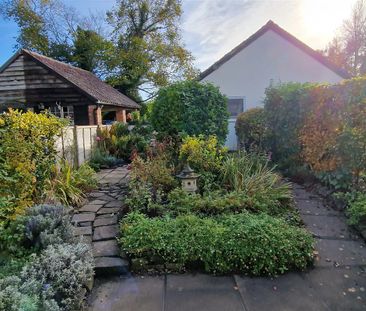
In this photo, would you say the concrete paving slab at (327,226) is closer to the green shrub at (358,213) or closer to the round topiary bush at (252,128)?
the green shrub at (358,213)

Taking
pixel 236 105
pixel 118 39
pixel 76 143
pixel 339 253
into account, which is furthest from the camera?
pixel 118 39

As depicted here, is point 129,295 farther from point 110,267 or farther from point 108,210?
point 108,210

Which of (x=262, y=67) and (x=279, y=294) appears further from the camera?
(x=262, y=67)

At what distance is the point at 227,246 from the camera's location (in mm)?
3191

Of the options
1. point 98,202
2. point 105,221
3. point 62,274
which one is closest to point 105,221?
point 105,221

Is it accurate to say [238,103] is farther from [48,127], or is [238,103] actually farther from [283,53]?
[48,127]

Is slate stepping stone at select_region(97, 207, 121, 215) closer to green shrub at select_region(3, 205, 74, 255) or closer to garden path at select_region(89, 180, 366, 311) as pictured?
green shrub at select_region(3, 205, 74, 255)

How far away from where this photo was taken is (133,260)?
10.5ft

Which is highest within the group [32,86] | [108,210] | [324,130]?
[32,86]

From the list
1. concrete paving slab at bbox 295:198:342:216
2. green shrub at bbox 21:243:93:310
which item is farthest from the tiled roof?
green shrub at bbox 21:243:93:310

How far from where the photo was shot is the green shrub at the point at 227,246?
3.12 metres

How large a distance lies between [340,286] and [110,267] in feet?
8.14

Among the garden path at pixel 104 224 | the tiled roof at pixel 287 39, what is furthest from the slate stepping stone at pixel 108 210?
the tiled roof at pixel 287 39

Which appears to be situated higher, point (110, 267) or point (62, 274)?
point (62, 274)
